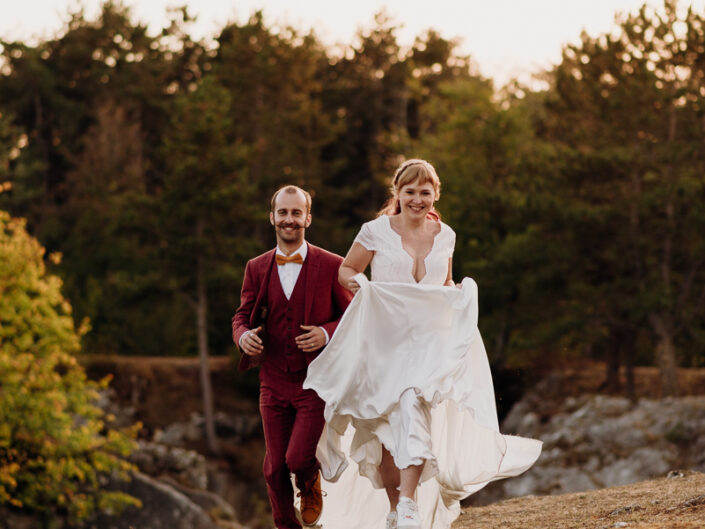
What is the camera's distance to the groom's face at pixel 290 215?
5.99m

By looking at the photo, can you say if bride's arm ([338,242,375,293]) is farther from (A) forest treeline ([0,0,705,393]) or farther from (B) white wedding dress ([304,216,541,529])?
(A) forest treeline ([0,0,705,393])

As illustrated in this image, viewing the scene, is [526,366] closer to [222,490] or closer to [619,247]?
[619,247]

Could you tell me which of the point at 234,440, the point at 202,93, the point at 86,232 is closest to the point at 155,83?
the point at 86,232

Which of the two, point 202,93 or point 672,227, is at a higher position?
point 202,93

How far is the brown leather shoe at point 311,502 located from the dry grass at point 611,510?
1.51 meters

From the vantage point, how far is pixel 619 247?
83.7 ft

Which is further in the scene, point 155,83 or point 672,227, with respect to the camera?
point 155,83

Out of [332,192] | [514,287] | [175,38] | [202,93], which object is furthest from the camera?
[175,38]

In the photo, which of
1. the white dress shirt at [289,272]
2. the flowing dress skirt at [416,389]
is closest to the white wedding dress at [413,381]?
the flowing dress skirt at [416,389]

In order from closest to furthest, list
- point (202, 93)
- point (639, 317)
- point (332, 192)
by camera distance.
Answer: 1. point (639, 317)
2. point (202, 93)
3. point (332, 192)

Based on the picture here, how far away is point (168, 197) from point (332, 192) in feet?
26.1

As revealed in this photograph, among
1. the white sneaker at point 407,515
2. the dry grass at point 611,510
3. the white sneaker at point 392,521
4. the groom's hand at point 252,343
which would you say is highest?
the groom's hand at point 252,343

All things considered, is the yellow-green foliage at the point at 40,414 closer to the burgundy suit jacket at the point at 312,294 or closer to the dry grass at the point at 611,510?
the dry grass at the point at 611,510

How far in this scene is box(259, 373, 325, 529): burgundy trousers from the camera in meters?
5.82
